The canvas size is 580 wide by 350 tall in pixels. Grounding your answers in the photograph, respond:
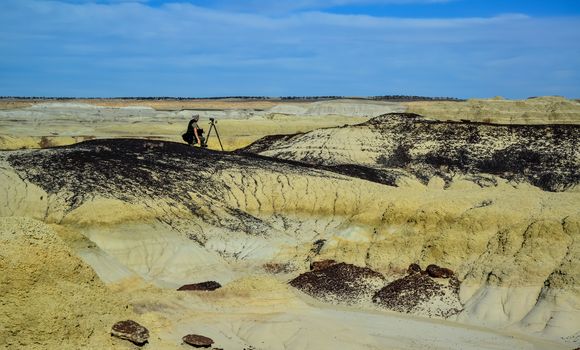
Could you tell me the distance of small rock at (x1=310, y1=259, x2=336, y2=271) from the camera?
76.4 feet

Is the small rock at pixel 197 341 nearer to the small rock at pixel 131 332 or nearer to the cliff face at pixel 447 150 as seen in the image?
the small rock at pixel 131 332

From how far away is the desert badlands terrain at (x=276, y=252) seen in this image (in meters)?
14.4

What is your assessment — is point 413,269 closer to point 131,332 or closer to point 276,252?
point 276,252

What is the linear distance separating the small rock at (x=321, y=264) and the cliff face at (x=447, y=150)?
537 inches

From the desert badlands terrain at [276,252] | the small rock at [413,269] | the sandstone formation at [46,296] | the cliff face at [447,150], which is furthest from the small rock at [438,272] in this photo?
the cliff face at [447,150]

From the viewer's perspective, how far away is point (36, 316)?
12.9 meters

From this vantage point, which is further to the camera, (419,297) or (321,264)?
(321,264)

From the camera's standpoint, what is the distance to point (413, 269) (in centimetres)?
2238

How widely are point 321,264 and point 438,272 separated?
370 cm

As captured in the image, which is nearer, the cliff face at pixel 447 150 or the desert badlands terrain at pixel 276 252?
the desert badlands terrain at pixel 276 252

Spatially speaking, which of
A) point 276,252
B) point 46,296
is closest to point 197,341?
point 46,296

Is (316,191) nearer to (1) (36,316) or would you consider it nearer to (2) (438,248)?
(2) (438,248)

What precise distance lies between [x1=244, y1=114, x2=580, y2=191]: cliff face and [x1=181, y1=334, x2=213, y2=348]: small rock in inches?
902

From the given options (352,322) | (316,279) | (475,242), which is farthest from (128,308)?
(475,242)
